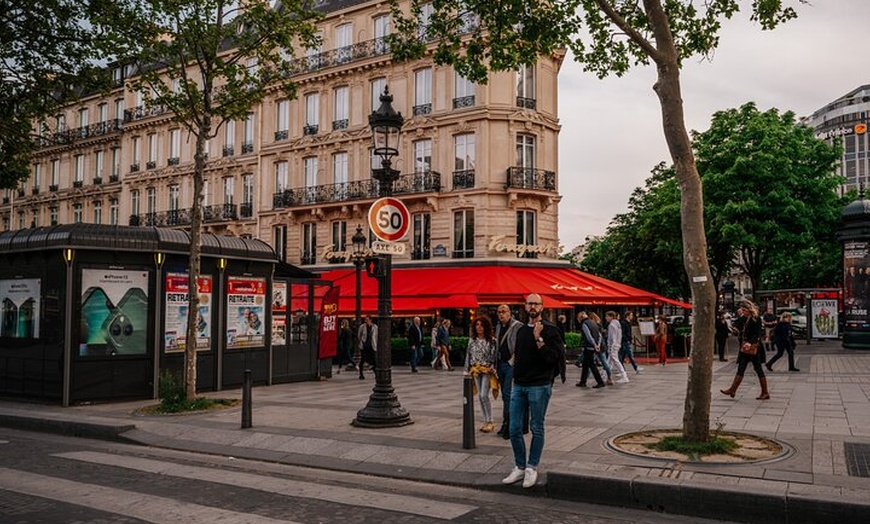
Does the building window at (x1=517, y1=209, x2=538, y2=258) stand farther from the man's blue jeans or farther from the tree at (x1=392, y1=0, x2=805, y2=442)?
the man's blue jeans

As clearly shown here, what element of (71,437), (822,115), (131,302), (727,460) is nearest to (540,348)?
(727,460)

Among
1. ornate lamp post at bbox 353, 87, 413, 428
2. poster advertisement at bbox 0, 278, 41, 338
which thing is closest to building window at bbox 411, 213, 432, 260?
poster advertisement at bbox 0, 278, 41, 338

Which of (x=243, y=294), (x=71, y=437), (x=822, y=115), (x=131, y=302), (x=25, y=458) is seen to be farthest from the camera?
(x=822, y=115)

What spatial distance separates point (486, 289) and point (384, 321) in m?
14.4

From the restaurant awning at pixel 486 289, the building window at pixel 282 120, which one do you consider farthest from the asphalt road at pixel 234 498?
the building window at pixel 282 120

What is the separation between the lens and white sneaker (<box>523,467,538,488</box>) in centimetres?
673

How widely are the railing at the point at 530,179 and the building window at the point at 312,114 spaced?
33.0 ft

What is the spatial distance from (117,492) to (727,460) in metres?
5.94

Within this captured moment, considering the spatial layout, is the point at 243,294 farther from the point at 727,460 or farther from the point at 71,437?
the point at 727,460

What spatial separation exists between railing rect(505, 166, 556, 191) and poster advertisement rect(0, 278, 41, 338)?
17829 mm

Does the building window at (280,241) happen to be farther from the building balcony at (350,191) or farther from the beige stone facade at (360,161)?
the building balcony at (350,191)

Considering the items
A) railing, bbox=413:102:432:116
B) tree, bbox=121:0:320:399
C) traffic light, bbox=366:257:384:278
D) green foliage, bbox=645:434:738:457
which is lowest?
green foliage, bbox=645:434:738:457

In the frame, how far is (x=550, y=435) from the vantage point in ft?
29.6

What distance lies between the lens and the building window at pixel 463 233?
27.8 meters
